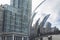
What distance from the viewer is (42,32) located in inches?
1462

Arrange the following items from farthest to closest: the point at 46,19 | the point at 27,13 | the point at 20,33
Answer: the point at 46,19 → the point at 27,13 → the point at 20,33

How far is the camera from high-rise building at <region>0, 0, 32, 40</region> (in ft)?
102

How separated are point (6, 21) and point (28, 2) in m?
9.39

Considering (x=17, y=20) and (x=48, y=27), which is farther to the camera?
(x=48, y=27)

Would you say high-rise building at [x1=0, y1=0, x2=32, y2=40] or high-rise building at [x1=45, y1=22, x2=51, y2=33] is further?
high-rise building at [x1=45, y1=22, x2=51, y2=33]

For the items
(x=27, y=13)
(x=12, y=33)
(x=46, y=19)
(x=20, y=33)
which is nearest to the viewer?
(x=12, y=33)

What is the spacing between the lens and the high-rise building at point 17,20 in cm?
3108

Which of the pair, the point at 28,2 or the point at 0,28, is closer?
the point at 0,28

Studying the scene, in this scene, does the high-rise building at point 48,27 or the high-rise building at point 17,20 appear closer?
the high-rise building at point 17,20

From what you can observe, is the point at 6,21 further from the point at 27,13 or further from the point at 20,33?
the point at 27,13

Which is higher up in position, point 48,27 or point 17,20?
point 17,20

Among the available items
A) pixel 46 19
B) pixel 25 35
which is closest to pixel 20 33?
pixel 25 35

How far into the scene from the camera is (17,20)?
33.5 m

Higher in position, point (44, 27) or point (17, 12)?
point (17, 12)
